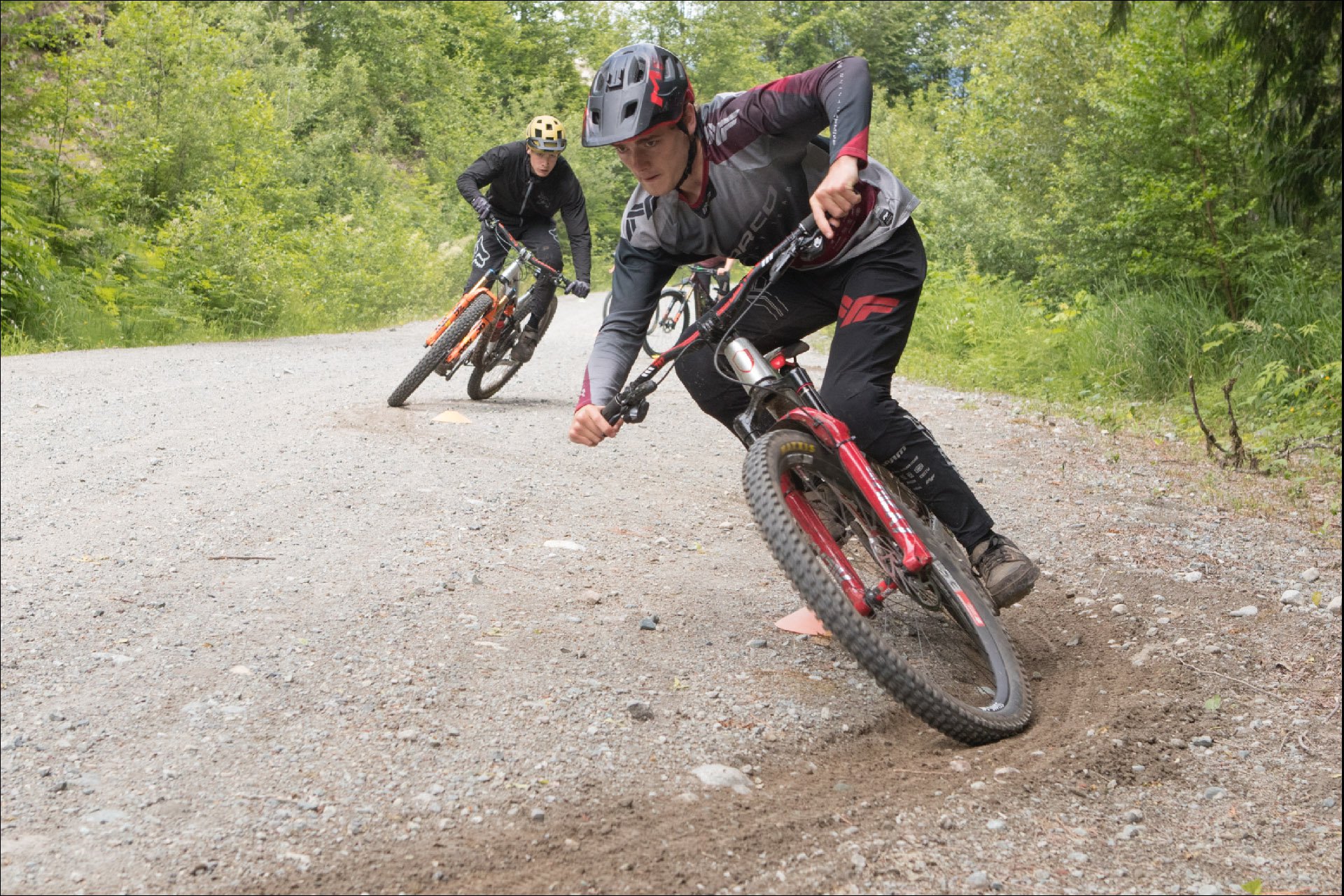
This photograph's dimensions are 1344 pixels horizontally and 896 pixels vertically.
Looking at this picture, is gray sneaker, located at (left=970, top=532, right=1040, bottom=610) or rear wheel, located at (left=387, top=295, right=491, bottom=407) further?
rear wheel, located at (left=387, top=295, right=491, bottom=407)

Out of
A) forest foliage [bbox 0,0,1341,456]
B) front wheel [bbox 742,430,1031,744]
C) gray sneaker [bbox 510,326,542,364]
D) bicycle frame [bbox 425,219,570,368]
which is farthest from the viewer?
gray sneaker [bbox 510,326,542,364]

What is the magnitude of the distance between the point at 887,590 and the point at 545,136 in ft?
19.9

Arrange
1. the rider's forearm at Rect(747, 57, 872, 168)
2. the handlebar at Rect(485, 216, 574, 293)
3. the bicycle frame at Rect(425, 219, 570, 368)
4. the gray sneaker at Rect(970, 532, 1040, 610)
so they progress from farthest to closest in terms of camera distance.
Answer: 1. the handlebar at Rect(485, 216, 574, 293)
2. the bicycle frame at Rect(425, 219, 570, 368)
3. the gray sneaker at Rect(970, 532, 1040, 610)
4. the rider's forearm at Rect(747, 57, 872, 168)

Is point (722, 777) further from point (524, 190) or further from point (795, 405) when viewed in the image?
point (524, 190)

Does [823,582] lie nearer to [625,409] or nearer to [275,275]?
[625,409]

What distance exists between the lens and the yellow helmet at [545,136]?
8508 millimetres

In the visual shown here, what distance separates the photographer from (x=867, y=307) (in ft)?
11.2

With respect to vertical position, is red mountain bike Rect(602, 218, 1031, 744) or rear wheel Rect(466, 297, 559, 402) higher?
red mountain bike Rect(602, 218, 1031, 744)

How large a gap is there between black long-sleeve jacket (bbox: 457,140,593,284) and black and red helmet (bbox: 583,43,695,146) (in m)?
5.71

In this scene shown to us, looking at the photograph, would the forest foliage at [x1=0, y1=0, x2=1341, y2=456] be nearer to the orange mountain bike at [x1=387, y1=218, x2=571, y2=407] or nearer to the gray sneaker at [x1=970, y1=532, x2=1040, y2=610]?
the gray sneaker at [x1=970, y1=532, x2=1040, y2=610]

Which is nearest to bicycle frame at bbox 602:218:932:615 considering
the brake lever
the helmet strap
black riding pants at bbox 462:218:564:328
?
the brake lever

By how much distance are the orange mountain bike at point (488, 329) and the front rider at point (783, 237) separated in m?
4.87

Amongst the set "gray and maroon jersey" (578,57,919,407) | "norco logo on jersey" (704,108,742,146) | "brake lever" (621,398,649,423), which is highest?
"norco logo on jersey" (704,108,742,146)

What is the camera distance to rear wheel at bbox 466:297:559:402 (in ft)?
28.6
